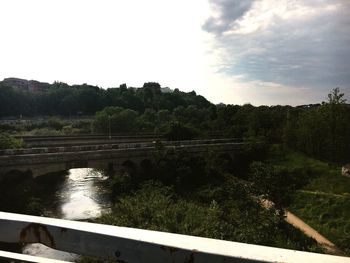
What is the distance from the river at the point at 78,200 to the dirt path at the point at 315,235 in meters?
16.5

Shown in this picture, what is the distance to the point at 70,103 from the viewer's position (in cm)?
10650

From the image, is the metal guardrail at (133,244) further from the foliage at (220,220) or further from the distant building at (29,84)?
the distant building at (29,84)

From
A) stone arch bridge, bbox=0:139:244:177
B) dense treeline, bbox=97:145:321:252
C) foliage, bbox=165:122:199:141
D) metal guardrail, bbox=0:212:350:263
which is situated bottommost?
dense treeline, bbox=97:145:321:252

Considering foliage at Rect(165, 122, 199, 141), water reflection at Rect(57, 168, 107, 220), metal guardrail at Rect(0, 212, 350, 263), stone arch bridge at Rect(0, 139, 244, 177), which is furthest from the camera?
foliage at Rect(165, 122, 199, 141)

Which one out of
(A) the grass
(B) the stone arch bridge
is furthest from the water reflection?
(A) the grass

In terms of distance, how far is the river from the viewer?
105 feet

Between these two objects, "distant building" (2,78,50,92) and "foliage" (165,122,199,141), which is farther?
"distant building" (2,78,50,92)

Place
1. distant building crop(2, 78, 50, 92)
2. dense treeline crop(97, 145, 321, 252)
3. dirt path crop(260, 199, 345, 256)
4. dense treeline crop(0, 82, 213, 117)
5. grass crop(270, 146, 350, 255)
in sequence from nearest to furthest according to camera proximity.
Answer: dense treeline crop(97, 145, 321, 252) < dirt path crop(260, 199, 345, 256) < grass crop(270, 146, 350, 255) < dense treeline crop(0, 82, 213, 117) < distant building crop(2, 78, 50, 92)

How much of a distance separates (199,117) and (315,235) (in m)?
67.4

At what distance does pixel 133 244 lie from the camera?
2428 mm

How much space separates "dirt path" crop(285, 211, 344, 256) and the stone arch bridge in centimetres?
1665

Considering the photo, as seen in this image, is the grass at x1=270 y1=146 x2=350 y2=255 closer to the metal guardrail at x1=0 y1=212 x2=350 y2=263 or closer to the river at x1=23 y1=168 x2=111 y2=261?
the river at x1=23 y1=168 x2=111 y2=261

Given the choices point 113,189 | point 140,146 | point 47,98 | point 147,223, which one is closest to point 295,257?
point 147,223

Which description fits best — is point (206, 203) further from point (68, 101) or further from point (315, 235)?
point (68, 101)
